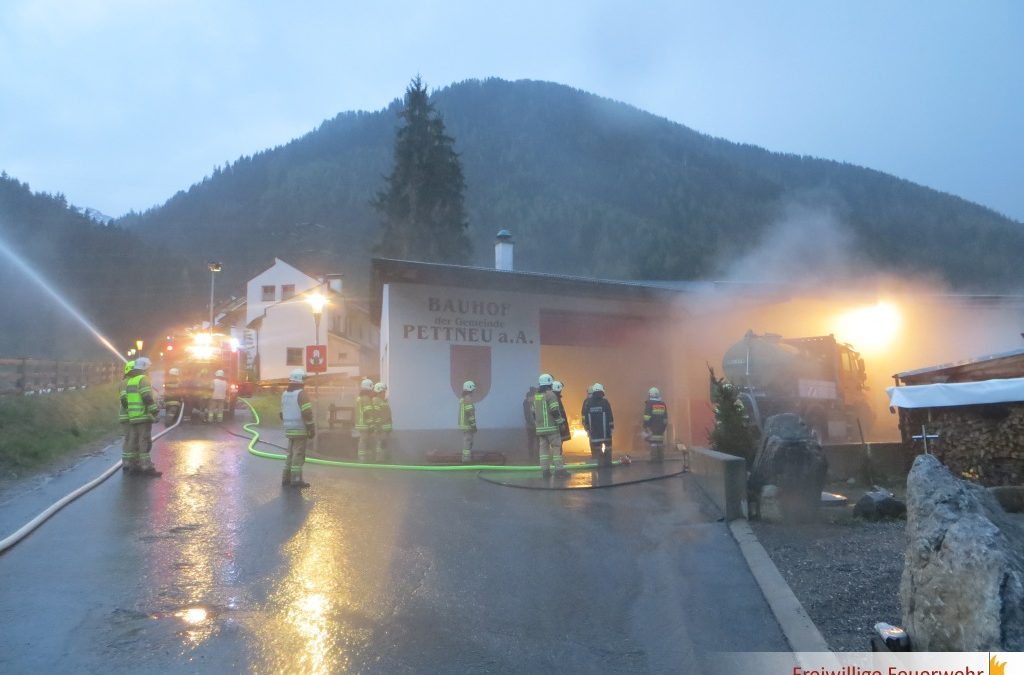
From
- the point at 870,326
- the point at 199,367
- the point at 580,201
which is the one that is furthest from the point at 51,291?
the point at 870,326

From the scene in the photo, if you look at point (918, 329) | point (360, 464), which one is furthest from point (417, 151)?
point (360, 464)

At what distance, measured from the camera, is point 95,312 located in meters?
47.3

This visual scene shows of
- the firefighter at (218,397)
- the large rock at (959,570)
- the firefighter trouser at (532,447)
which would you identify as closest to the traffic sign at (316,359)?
the firefighter trouser at (532,447)

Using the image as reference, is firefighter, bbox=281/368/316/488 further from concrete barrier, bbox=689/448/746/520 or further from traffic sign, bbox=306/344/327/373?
traffic sign, bbox=306/344/327/373

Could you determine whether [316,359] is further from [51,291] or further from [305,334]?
[51,291]

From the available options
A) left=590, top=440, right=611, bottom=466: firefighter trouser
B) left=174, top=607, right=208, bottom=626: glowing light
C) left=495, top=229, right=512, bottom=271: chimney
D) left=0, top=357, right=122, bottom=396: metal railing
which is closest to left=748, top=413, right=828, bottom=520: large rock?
left=590, top=440, right=611, bottom=466: firefighter trouser

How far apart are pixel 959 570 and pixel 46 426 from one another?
15582 millimetres

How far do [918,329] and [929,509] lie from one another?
21.4 m

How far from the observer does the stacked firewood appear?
9.23 meters

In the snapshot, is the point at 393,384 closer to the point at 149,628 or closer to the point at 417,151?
the point at 149,628

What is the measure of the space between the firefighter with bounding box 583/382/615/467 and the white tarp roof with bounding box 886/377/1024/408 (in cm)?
468

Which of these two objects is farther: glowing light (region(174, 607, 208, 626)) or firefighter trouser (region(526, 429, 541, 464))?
firefighter trouser (region(526, 429, 541, 464))

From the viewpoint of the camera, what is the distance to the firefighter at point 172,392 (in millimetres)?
21922

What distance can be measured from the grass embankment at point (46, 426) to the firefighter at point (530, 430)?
9011mm
